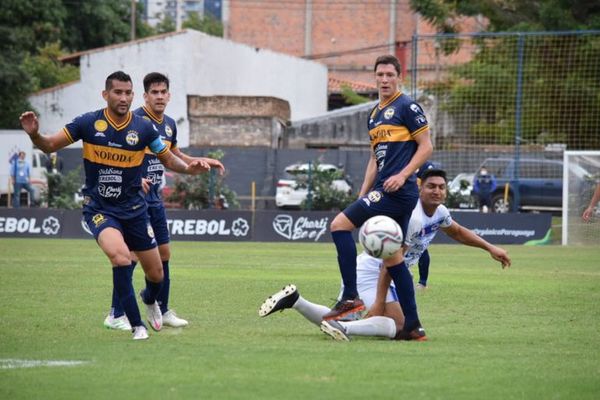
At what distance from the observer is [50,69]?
68062mm

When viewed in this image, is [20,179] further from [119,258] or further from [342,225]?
[342,225]

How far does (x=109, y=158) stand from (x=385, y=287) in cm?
273

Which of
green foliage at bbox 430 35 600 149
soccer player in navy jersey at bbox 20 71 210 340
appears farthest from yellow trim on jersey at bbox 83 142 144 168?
green foliage at bbox 430 35 600 149

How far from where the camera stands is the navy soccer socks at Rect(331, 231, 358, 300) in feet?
33.5

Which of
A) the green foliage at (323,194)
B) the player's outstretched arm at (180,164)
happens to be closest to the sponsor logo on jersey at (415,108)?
the player's outstretched arm at (180,164)

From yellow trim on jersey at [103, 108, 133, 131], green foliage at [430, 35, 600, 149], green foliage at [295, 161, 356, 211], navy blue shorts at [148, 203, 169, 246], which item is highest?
green foliage at [430, 35, 600, 149]

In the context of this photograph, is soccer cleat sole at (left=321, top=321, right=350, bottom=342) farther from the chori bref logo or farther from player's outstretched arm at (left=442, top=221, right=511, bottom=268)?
the chori bref logo

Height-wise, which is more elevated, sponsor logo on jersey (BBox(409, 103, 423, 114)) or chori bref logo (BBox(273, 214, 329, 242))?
sponsor logo on jersey (BBox(409, 103, 423, 114))

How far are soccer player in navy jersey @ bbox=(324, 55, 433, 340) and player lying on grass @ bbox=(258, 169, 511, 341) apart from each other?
6.1 inches

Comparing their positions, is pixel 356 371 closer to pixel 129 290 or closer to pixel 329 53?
pixel 129 290

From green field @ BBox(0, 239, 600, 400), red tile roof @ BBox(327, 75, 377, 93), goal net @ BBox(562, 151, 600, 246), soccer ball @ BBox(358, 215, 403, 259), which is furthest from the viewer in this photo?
red tile roof @ BBox(327, 75, 377, 93)

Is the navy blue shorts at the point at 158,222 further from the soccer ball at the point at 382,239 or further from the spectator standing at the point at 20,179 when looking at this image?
the spectator standing at the point at 20,179

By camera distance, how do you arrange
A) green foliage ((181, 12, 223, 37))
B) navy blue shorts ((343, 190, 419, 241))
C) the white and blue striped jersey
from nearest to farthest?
navy blue shorts ((343, 190, 419, 241)) < the white and blue striped jersey < green foliage ((181, 12, 223, 37))

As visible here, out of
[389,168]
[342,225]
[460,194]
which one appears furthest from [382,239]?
[460,194]
